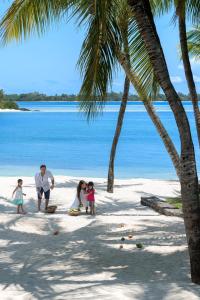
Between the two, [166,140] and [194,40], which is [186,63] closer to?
[166,140]

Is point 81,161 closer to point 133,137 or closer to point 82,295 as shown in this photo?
point 133,137

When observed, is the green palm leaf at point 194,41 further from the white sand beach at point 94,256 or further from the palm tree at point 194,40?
the white sand beach at point 94,256

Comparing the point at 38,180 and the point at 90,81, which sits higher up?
the point at 90,81

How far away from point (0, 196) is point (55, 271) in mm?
8777

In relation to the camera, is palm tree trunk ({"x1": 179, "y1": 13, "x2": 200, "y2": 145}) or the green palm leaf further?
the green palm leaf

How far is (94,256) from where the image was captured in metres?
9.41

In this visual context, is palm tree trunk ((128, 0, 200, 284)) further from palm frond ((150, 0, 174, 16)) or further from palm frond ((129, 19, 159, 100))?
palm frond ((150, 0, 174, 16))

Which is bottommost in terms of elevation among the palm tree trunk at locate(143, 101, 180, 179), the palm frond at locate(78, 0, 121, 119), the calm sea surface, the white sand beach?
the calm sea surface

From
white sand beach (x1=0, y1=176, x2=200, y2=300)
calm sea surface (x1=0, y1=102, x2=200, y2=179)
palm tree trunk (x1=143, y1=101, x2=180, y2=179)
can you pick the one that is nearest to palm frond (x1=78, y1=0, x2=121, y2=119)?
palm tree trunk (x1=143, y1=101, x2=180, y2=179)

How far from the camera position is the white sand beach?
7305mm

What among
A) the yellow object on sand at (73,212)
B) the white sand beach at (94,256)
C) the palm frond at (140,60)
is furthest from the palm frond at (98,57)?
the yellow object on sand at (73,212)

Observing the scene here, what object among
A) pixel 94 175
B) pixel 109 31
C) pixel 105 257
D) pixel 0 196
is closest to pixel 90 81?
pixel 109 31

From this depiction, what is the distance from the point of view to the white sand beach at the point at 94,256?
7.30m

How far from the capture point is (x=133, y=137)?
6325 centimetres
